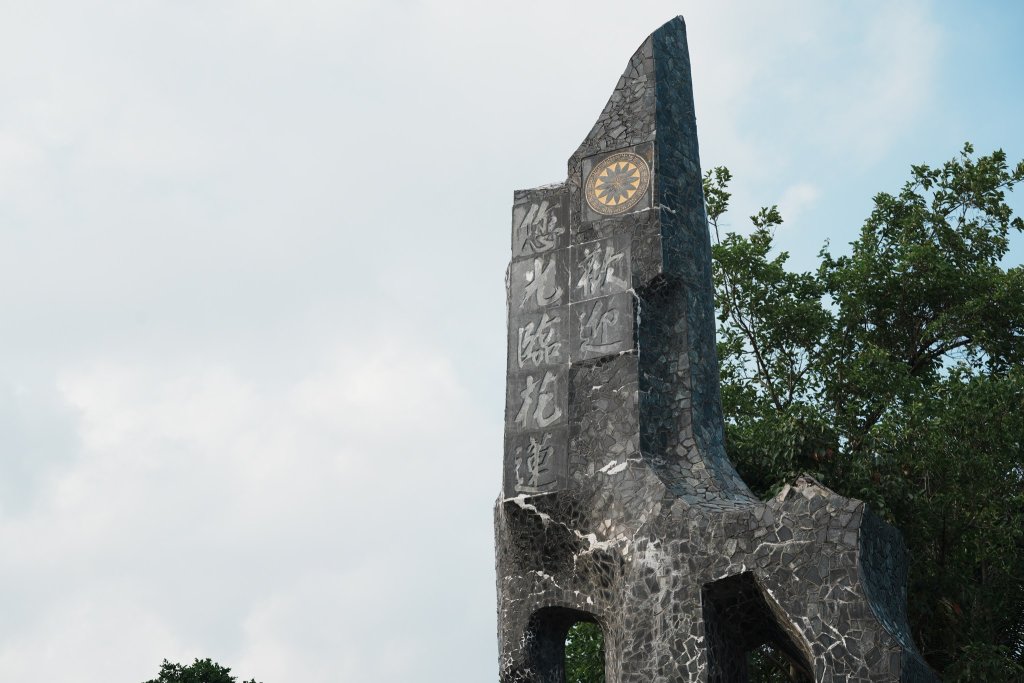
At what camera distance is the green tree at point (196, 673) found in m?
20.2

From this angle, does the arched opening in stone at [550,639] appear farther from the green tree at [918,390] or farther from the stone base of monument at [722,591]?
the green tree at [918,390]

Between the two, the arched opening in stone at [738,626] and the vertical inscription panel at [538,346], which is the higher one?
the vertical inscription panel at [538,346]

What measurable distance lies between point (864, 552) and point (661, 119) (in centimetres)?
493

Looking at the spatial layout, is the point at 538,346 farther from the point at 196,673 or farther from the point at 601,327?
the point at 196,673

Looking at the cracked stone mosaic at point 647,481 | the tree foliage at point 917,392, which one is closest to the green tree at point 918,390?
the tree foliage at point 917,392

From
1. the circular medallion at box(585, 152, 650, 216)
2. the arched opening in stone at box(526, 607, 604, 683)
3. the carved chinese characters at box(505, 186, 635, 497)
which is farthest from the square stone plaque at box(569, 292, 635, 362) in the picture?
the arched opening in stone at box(526, 607, 604, 683)

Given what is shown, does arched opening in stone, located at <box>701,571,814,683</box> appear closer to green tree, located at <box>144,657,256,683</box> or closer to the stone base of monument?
the stone base of monument

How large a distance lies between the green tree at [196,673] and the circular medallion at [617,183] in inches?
377

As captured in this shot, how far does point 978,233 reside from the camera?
2241 centimetres

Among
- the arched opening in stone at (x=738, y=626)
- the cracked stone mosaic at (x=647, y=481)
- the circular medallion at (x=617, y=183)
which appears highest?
the circular medallion at (x=617, y=183)

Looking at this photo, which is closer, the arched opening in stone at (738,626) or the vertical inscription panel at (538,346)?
the arched opening in stone at (738,626)

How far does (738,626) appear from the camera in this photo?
12.6 m

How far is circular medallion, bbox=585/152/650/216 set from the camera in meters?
14.3

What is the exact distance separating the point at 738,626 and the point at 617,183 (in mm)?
4410
